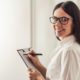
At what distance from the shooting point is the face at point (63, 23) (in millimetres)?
1087

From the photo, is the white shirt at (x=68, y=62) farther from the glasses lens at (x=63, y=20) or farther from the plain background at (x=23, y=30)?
the plain background at (x=23, y=30)

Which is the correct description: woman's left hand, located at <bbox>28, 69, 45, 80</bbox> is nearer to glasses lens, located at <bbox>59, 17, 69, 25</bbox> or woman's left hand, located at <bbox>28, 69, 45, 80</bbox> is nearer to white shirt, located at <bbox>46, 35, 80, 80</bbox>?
white shirt, located at <bbox>46, 35, 80, 80</bbox>

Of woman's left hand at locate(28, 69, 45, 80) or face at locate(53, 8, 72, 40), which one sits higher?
face at locate(53, 8, 72, 40)

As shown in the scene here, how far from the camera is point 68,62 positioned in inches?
39.7

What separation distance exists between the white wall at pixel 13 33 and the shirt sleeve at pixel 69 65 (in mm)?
1145

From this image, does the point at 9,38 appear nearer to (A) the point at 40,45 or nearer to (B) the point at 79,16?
(A) the point at 40,45

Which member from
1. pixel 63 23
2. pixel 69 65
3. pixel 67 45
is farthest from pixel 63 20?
pixel 69 65

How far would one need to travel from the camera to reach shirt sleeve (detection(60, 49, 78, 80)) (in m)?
1.00

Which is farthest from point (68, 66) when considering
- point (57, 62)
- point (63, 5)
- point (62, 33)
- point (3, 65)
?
point (3, 65)

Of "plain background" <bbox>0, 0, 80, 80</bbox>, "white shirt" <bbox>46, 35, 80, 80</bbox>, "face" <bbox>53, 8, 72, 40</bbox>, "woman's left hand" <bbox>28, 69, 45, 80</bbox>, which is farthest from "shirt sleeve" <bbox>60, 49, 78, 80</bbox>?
"plain background" <bbox>0, 0, 80, 80</bbox>

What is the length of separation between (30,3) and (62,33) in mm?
1070

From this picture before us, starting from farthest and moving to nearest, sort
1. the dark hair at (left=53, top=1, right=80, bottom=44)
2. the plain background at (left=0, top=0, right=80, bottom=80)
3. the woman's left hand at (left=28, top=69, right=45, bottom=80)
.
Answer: the plain background at (left=0, top=0, right=80, bottom=80) → the woman's left hand at (left=28, top=69, right=45, bottom=80) → the dark hair at (left=53, top=1, right=80, bottom=44)

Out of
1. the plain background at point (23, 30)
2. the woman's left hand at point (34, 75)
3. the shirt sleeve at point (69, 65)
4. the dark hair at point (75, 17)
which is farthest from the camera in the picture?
the plain background at point (23, 30)

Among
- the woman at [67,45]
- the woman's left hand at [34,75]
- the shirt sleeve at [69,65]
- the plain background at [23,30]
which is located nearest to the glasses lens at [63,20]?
the woman at [67,45]
